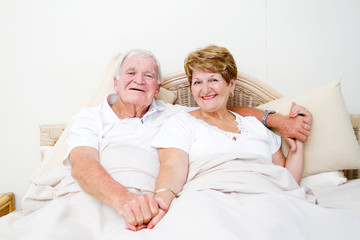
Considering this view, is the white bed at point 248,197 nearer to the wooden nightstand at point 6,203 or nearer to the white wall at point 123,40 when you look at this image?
the white wall at point 123,40

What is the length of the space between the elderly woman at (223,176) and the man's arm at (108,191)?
45 mm

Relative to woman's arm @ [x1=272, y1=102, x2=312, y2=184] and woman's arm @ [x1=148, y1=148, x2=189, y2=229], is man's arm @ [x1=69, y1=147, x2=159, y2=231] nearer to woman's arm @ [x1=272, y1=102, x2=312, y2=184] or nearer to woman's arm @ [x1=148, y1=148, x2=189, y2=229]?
woman's arm @ [x1=148, y1=148, x2=189, y2=229]

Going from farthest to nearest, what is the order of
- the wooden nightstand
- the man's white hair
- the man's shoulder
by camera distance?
the wooden nightstand
the man's white hair
the man's shoulder

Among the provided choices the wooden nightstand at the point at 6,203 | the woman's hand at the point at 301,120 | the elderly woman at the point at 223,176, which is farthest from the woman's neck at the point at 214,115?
the wooden nightstand at the point at 6,203

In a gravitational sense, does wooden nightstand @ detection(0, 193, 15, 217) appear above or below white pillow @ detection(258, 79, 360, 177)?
below

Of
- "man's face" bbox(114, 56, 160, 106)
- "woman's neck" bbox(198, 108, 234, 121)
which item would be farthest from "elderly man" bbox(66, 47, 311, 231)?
"woman's neck" bbox(198, 108, 234, 121)

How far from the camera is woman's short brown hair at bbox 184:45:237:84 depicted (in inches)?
53.6

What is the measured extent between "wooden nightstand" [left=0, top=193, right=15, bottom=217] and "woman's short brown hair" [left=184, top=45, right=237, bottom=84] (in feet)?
4.80

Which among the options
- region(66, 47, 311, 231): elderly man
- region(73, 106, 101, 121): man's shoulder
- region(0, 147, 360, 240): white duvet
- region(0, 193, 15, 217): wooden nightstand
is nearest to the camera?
region(0, 147, 360, 240): white duvet

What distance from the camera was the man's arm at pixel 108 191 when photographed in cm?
90

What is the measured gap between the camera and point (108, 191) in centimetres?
99

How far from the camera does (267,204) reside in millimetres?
883

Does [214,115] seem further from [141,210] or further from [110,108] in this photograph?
[141,210]

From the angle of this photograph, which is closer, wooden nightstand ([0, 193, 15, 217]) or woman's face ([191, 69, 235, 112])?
woman's face ([191, 69, 235, 112])
